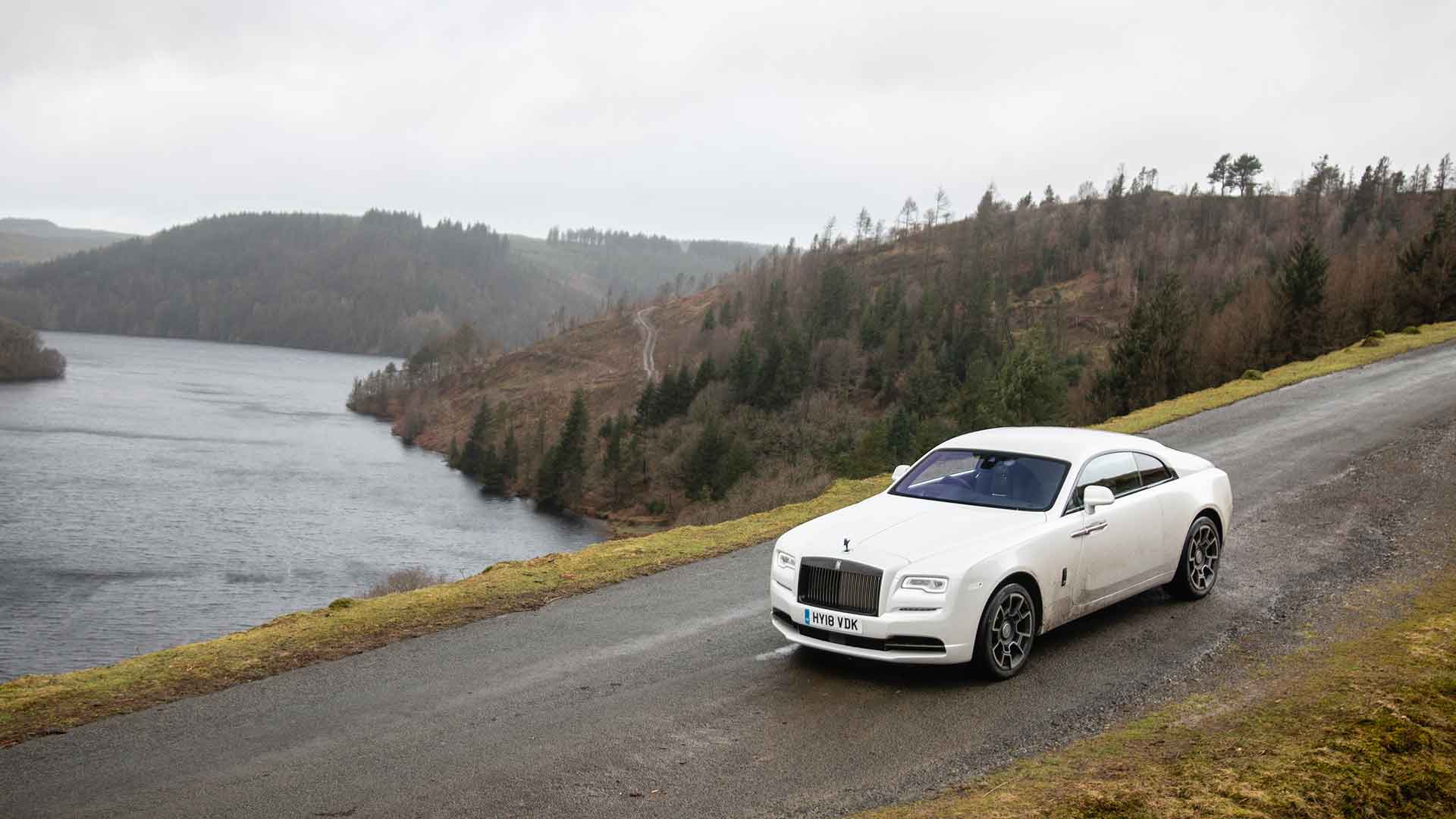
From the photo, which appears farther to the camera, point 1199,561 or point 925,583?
point 1199,561

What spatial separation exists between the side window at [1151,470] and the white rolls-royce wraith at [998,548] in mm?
15

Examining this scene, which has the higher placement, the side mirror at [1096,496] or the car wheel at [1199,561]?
the side mirror at [1096,496]

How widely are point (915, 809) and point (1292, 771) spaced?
2228 mm

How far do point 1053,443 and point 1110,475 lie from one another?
1.86ft

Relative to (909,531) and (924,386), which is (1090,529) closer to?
(909,531)

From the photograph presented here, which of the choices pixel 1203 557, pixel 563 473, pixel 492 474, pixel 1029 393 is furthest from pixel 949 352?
pixel 1203 557

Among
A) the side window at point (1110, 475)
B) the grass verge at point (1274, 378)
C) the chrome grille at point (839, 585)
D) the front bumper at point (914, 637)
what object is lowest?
the front bumper at point (914, 637)

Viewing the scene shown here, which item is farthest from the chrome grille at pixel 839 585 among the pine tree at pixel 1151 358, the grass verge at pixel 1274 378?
the pine tree at pixel 1151 358

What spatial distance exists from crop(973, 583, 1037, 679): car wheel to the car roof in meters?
1.54

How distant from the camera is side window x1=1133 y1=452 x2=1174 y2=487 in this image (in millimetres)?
9336

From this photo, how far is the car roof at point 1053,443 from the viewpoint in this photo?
352 inches

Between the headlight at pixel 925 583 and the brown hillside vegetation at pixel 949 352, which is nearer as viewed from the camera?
the headlight at pixel 925 583

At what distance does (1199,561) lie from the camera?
32.1ft

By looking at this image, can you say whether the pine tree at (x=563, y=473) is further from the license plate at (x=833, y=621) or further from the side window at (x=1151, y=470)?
the license plate at (x=833, y=621)
